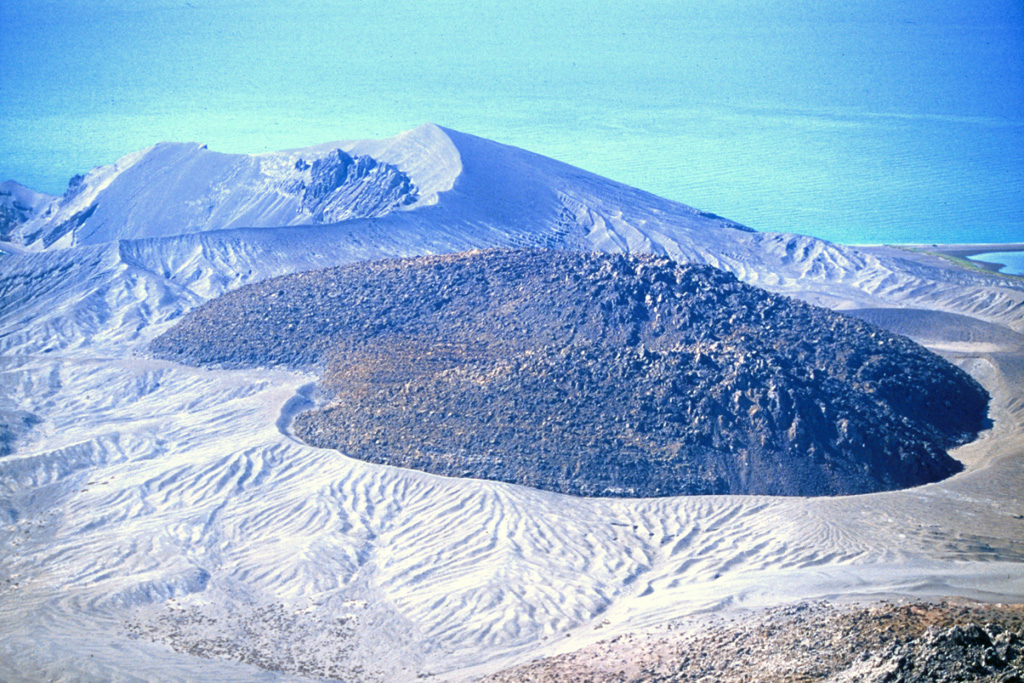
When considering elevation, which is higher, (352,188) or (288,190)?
(352,188)

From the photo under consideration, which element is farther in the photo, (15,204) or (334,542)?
(15,204)

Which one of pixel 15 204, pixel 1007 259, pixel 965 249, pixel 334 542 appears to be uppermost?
pixel 965 249

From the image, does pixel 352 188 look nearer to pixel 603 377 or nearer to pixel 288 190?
pixel 288 190

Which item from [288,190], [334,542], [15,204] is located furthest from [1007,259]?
[15,204]

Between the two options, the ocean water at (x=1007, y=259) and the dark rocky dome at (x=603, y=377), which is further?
the ocean water at (x=1007, y=259)

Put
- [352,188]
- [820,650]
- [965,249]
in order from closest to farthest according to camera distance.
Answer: [820,650], [352,188], [965,249]

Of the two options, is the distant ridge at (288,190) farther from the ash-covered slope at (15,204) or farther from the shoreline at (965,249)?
the shoreline at (965,249)

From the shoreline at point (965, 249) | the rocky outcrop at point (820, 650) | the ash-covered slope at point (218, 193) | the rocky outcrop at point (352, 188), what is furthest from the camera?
the shoreline at point (965, 249)

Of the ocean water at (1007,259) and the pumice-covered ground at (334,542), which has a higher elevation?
the ocean water at (1007,259)

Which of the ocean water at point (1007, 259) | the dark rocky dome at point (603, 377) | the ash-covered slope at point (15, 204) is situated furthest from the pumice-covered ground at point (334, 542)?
the ash-covered slope at point (15, 204)
